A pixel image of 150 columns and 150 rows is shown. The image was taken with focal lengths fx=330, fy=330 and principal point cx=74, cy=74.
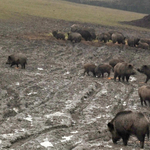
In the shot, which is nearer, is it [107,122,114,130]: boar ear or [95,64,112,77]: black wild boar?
[107,122,114,130]: boar ear

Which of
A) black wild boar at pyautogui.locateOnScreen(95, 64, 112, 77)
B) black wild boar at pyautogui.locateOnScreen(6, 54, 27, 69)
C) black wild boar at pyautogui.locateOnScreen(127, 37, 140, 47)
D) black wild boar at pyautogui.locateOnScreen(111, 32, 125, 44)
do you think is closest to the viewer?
black wild boar at pyautogui.locateOnScreen(95, 64, 112, 77)

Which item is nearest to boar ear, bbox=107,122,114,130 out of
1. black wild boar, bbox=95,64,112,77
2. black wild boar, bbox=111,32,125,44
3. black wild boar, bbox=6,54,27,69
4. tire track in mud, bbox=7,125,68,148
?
tire track in mud, bbox=7,125,68,148

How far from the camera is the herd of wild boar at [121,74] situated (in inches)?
283

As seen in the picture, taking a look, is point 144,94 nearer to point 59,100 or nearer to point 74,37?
point 59,100

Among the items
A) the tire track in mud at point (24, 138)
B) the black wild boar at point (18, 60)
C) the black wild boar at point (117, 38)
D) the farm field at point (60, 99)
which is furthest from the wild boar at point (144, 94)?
the black wild boar at point (117, 38)

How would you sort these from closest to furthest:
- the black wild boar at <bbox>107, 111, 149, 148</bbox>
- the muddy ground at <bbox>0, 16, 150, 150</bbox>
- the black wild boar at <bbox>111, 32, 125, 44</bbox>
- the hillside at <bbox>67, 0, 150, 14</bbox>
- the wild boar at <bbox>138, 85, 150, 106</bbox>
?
1. the black wild boar at <bbox>107, 111, 149, 148</bbox>
2. the muddy ground at <bbox>0, 16, 150, 150</bbox>
3. the wild boar at <bbox>138, 85, 150, 106</bbox>
4. the black wild boar at <bbox>111, 32, 125, 44</bbox>
5. the hillside at <bbox>67, 0, 150, 14</bbox>

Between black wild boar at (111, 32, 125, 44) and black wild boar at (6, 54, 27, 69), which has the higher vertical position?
black wild boar at (111, 32, 125, 44)

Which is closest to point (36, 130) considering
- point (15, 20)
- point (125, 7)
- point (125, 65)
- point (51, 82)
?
point (51, 82)

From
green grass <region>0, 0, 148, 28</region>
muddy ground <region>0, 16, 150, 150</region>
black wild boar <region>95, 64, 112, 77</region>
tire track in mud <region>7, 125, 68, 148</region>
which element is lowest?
tire track in mud <region>7, 125, 68, 148</region>

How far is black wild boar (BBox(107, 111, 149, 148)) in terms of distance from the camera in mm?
7117

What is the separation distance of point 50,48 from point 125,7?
53.4 m

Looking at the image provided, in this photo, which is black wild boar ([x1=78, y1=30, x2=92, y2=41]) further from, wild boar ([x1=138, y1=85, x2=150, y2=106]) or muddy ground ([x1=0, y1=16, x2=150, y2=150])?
wild boar ([x1=138, y1=85, x2=150, y2=106])

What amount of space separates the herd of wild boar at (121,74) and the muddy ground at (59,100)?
346 mm

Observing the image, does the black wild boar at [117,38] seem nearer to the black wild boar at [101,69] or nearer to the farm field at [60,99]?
the farm field at [60,99]
